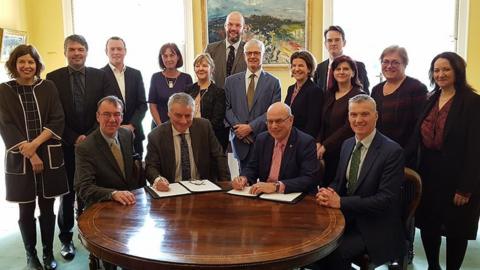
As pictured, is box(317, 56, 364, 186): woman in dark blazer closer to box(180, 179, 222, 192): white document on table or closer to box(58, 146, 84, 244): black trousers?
box(180, 179, 222, 192): white document on table

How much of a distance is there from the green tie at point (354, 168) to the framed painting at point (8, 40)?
13.4 feet

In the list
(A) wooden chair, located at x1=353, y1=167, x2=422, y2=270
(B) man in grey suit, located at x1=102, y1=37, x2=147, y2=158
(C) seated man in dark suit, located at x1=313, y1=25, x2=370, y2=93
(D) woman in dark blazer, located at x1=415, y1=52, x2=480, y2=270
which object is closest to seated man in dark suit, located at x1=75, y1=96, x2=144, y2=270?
(B) man in grey suit, located at x1=102, y1=37, x2=147, y2=158

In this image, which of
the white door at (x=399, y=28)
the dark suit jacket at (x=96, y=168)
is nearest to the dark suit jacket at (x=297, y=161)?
the dark suit jacket at (x=96, y=168)

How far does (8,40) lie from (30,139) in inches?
99.9

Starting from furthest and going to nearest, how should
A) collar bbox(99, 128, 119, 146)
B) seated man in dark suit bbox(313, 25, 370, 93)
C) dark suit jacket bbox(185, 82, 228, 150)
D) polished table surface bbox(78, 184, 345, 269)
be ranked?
seated man in dark suit bbox(313, 25, 370, 93)
dark suit jacket bbox(185, 82, 228, 150)
collar bbox(99, 128, 119, 146)
polished table surface bbox(78, 184, 345, 269)

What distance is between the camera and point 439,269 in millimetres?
2836

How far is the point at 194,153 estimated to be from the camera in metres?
2.82

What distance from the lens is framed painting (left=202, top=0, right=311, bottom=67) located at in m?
4.84

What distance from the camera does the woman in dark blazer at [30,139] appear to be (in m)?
2.87

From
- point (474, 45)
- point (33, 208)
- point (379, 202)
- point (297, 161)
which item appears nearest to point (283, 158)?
point (297, 161)

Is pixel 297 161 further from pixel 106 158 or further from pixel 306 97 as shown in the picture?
pixel 106 158

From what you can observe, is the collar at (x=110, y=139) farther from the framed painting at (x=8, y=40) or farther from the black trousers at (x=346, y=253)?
the framed painting at (x=8, y=40)

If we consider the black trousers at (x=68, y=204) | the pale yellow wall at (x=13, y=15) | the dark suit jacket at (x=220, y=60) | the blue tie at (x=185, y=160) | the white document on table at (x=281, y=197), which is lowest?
the black trousers at (x=68, y=204)

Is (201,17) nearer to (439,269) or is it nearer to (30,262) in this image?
(30,262)
